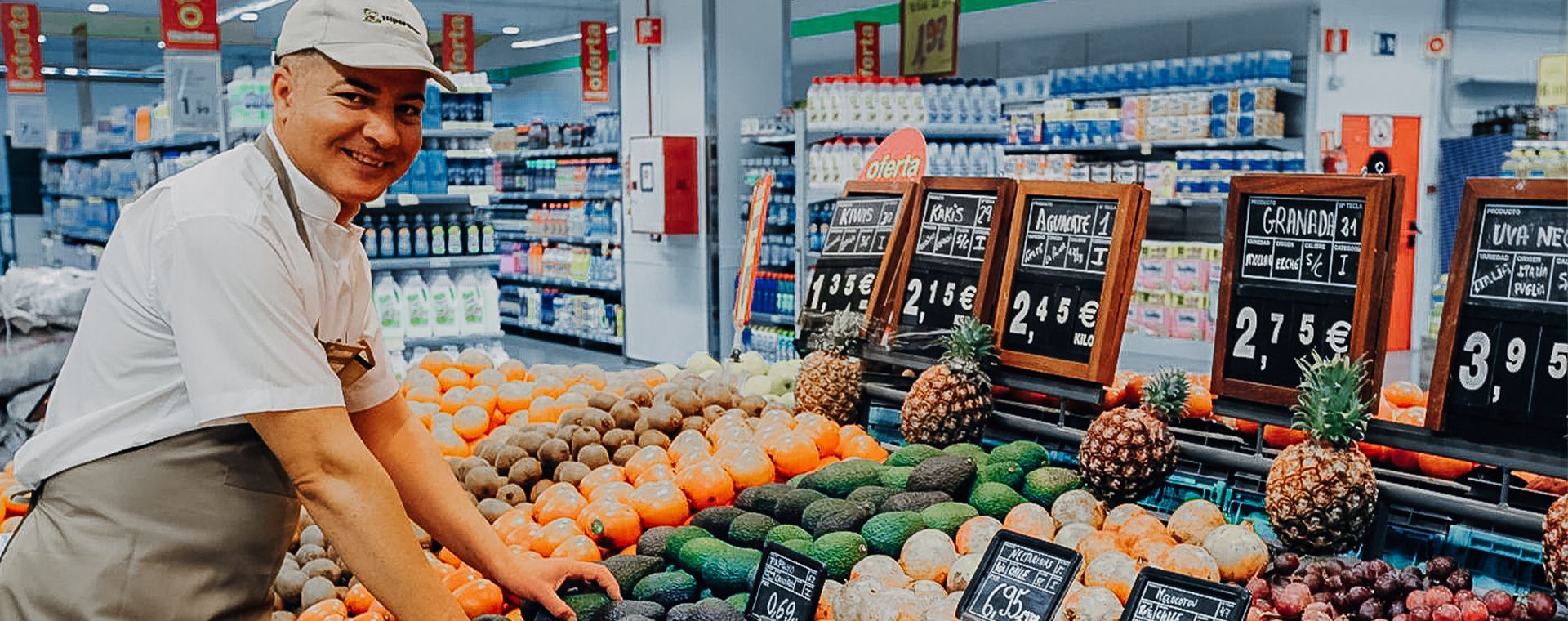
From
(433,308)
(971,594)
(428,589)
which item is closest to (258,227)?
(428,589)

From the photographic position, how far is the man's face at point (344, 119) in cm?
171

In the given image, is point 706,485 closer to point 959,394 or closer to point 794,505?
point 794,505

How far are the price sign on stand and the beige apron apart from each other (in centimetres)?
106

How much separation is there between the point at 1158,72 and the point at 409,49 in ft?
28.3

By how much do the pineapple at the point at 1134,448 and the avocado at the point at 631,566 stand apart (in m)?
0.86

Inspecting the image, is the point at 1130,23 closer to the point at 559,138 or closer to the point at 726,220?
the point at 726,220

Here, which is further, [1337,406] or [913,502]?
[913,502]

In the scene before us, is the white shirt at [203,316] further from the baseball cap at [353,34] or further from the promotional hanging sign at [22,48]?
the promotional hanging sign at [22,48]

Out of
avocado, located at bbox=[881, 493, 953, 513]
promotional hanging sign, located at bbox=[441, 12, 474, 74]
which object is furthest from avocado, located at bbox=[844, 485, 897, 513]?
promotional hanging sign, located at bbox=[441, 12, 474, 74]

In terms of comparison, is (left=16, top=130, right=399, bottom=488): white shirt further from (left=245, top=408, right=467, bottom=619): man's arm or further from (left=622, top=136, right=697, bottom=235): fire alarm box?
(left=622, top=136, right=697, bottom=235): fire alarm box

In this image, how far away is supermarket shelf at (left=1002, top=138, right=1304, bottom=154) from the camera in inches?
358

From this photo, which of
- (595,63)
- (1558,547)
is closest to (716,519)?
(1558,547)

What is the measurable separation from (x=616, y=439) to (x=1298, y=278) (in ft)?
5.46

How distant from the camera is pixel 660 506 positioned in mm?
2680
